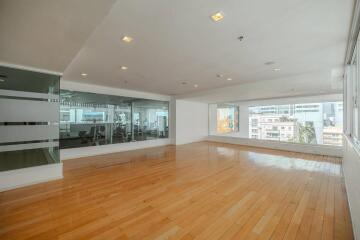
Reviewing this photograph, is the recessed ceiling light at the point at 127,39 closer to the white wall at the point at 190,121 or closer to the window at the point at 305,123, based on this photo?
the white wall at the point at 190,121

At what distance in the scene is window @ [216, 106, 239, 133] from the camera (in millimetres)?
11172

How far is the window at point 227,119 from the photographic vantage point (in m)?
11.2

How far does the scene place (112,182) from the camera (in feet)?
11.4

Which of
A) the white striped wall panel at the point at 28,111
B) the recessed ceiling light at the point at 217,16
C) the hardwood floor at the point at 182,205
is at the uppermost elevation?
the recessed ceiling light at the point at 217,16

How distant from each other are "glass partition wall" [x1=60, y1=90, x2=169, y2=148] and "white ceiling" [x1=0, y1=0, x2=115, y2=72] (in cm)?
281

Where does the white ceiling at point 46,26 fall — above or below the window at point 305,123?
above

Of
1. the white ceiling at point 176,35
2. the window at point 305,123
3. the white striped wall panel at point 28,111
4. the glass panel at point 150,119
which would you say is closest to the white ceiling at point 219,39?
the white ceiling at point 176,35

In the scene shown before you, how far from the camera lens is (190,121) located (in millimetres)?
9453

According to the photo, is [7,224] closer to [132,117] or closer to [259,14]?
[259,14]

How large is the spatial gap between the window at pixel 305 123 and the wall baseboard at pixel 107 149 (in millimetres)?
6566

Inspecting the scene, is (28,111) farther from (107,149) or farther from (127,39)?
(107,149)

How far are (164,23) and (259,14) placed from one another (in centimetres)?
126

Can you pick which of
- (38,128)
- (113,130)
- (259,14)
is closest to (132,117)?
(113,130)

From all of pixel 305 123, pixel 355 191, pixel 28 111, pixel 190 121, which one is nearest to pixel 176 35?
pixel 355 191
